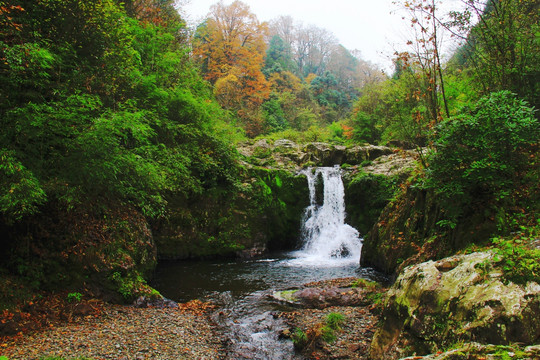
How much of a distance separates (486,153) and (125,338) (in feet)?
21.8

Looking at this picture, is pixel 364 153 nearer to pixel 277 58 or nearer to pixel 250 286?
pixel 250 286

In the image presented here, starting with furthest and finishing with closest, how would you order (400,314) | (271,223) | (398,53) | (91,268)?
(271,223)
(398,53)
(91,268)
(400,314)

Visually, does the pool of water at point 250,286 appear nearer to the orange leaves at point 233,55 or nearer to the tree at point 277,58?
the orange leaves at point 233,55

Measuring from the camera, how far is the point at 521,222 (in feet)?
14.9

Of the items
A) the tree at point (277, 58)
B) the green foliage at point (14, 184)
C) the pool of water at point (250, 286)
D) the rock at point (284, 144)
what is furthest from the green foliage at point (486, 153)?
the tree at point (277, 58)

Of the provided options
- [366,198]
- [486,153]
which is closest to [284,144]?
[366,198]

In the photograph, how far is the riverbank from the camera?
4.02 m

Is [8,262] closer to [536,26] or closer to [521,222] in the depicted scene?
[521,222]

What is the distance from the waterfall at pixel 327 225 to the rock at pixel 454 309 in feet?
25.0

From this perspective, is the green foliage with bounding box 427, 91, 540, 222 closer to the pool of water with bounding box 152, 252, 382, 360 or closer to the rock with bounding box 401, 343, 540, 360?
the rock with bounding box 401, 343, 540, 360

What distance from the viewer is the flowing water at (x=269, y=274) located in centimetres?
535

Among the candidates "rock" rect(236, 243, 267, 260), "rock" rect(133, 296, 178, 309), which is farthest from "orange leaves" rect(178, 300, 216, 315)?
"rock" rect(236, 243, 267, 260)

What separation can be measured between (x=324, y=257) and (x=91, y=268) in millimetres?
8573

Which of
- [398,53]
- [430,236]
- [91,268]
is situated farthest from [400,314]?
[398,53]
